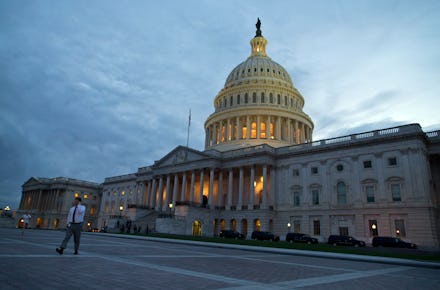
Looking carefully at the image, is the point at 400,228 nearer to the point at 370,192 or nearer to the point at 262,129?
the point at 370,192

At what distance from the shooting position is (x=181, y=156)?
7031 cm

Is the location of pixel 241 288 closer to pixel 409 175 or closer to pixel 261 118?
pixel 409 175

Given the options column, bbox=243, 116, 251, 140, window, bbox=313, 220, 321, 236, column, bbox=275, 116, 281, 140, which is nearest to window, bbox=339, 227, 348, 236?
window, bbox=313, 220, 321, 236

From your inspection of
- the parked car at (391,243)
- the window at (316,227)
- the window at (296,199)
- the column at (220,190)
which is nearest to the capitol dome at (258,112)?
the column at (220,190)

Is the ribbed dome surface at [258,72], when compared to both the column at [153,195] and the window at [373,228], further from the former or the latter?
the window at [373,228]

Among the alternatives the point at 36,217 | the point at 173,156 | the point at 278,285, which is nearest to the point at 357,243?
the point at 278,285

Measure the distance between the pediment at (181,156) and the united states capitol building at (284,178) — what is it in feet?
0.73

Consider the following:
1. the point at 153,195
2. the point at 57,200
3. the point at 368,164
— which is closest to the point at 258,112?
the point at 153,195

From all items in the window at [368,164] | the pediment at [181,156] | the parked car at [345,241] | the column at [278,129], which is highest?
the column at [278,129]

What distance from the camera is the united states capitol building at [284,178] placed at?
4544 cm

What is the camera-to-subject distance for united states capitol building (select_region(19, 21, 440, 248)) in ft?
149

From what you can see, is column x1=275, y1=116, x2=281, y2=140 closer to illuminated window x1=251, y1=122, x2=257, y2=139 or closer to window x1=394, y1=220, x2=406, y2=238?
illuminated window x1=251, y1=122, x2=257, y2=139

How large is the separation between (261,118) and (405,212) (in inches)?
1652

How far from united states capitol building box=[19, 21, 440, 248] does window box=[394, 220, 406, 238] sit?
0.12 meters
